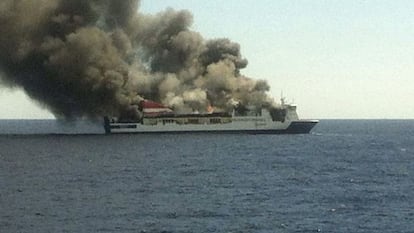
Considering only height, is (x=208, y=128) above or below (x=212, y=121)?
below

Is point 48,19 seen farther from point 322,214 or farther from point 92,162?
point 322,214

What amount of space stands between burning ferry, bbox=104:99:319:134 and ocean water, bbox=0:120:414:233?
46604 mm

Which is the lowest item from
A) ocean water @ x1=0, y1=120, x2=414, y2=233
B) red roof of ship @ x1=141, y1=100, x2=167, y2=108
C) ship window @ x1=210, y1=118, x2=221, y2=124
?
ocean water @ x1=0, y1=120, x2=414, y2=233

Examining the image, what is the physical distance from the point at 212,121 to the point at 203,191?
11119 cm

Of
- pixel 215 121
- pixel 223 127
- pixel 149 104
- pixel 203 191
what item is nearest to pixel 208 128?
pixel 215 121

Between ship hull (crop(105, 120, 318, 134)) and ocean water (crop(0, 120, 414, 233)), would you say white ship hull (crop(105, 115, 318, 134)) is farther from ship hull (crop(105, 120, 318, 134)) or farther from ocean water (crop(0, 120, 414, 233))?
ocean water (crop(0, 120, 414, 233))

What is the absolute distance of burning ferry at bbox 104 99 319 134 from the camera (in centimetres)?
18375

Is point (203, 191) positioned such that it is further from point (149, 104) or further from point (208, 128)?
point (208, 128)

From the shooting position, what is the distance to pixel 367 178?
9238 centimetres

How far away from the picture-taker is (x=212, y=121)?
618 feet

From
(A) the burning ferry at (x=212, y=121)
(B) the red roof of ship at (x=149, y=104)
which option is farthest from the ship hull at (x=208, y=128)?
(B) the red roof of ship at (x=149, y=104)

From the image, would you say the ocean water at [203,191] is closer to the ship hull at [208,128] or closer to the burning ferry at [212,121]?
the burning ferry at [212,121]

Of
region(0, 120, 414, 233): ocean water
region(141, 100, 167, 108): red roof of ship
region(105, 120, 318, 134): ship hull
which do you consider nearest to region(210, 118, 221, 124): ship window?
region(105, 120, 318, 134): ship hull

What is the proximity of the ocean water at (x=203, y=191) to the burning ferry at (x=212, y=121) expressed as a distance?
46604mm
